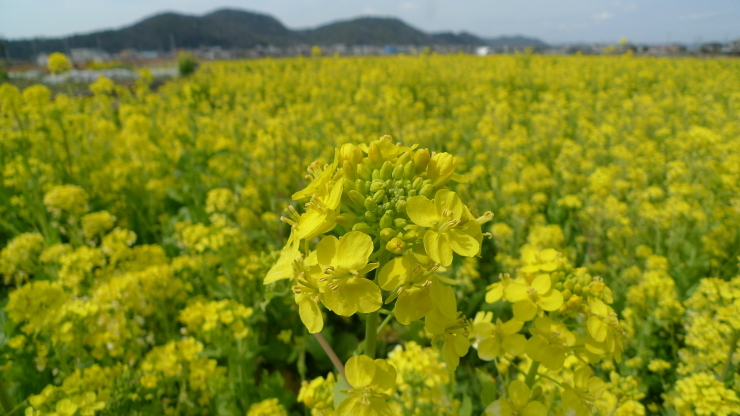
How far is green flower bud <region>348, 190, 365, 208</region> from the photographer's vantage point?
3.68ft

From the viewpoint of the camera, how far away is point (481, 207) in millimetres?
4375

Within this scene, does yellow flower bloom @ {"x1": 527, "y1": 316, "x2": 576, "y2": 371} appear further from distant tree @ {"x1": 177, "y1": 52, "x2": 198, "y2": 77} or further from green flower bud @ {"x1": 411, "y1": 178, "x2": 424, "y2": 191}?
distant tree @ {"x1": 177, "y1": 52, "x2": 198, "y2": 77}

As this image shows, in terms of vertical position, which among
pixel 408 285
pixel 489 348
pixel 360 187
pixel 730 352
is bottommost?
pixel 730 352

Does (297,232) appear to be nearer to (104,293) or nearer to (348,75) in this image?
(104,293)

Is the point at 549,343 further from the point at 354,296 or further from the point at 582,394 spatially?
the point at 354,296

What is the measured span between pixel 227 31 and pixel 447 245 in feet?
622

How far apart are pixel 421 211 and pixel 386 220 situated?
0.10 metres

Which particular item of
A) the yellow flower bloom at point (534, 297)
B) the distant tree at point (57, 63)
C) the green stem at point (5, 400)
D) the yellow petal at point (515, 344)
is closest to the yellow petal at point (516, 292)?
the yellow flower bloom at point (534, 297)

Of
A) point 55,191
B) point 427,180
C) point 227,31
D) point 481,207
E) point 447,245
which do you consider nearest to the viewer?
point 447,245

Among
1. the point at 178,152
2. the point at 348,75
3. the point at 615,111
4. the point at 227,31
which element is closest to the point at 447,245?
the point at 178,152

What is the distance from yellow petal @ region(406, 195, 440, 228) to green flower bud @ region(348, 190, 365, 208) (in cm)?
14

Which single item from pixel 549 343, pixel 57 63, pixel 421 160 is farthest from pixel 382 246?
pixel 57 63

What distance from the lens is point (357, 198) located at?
1130 mm

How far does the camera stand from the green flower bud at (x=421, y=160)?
1.19m
